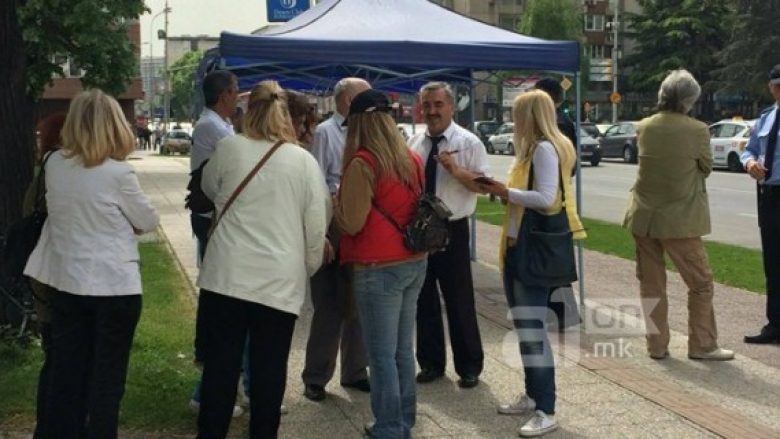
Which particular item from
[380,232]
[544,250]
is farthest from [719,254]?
[380,232]

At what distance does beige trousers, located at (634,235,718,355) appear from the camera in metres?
6.26

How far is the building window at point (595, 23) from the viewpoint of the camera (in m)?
89.2

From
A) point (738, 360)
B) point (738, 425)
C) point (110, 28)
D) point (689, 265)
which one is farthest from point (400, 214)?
point (110, 28)

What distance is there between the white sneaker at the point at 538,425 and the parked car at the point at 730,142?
26120 mm

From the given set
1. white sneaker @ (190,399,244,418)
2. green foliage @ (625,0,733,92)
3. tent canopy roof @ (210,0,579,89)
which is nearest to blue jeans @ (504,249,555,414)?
white sneaker @ (190,399,244,418)

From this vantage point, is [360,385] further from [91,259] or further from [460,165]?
[91,259]

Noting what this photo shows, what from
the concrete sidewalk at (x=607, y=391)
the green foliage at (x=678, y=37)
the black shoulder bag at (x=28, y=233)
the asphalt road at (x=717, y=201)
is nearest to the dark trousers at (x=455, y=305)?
the concrete sidewalk at (x=607, y=391)

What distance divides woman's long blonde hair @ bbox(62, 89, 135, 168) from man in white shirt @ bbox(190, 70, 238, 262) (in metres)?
0.97

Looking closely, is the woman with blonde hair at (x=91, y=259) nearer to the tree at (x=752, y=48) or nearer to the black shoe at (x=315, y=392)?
the black shoe at (x=315, y=392)

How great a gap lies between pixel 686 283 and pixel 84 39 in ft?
63.7

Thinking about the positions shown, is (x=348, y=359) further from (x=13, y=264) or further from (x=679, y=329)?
(x=679, y=329)

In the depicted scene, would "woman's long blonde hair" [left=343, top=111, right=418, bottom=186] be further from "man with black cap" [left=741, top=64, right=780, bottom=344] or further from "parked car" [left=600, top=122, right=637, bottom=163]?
"parked car" [left=600, top=122, right=637, bottom=163]

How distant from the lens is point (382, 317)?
4.32m

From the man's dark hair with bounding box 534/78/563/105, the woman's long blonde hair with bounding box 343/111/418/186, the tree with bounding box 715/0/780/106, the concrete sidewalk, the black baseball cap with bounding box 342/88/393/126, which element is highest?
the tree with bounding box 715/0/780/106
